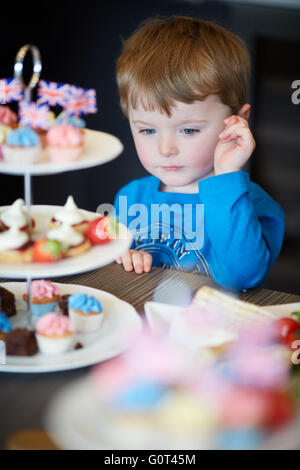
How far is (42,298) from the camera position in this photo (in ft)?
2.63

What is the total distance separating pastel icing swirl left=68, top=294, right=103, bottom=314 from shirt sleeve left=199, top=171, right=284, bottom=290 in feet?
0.82

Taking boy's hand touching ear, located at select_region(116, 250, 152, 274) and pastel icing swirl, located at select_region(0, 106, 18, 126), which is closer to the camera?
pastel icing swirl, located at select_region(0, 106, 18, 126)

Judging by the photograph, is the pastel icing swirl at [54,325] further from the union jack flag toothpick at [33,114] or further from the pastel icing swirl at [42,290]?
the union jack flag toothpick at [33,114]

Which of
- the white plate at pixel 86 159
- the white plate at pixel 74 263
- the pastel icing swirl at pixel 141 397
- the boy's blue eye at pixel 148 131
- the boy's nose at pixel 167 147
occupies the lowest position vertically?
the pastel icing swirl at pixel 141 397

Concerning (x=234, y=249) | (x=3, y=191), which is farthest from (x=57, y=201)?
(x=234, y=249)

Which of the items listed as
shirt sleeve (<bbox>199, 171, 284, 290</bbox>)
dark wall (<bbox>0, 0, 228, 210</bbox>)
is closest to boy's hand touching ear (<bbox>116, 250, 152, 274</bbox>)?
Answer: shirt sleeve (<bbox>199, 171, 284, 290</bbox>)

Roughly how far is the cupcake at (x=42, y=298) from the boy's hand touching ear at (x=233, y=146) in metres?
0.35

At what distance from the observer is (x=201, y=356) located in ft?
2.26

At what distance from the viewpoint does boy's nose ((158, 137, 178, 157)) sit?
902mm

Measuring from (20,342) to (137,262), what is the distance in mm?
311

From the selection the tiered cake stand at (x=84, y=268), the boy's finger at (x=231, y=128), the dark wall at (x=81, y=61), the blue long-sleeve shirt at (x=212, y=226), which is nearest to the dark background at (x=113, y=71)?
the dark wall at (x=81, y=61)

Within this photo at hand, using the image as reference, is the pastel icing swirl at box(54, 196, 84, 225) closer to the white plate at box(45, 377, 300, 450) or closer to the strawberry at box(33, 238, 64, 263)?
the strawberry at box(33, 238, 64, 263)

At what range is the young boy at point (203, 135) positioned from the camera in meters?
0.96
